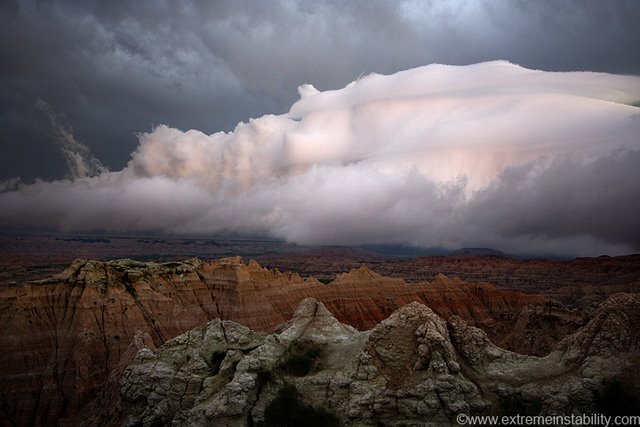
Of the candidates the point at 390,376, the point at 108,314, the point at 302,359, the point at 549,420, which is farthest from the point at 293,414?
the point at 108,314

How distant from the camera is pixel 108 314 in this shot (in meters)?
70.4

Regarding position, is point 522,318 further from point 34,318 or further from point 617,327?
point 34,318

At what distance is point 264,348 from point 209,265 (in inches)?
3011

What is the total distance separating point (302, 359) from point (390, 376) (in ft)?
21.6

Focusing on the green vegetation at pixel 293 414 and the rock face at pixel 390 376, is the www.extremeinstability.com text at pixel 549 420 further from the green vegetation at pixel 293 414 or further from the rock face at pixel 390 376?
the green vegetation at pixel 293 414

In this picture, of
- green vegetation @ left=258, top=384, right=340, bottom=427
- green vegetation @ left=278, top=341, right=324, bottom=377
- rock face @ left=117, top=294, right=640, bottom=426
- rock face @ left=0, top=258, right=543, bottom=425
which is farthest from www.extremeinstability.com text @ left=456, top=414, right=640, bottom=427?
rock face @ left=0, top=258, right=543, bottom=425

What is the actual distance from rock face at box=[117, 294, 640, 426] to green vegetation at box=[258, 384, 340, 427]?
107mm

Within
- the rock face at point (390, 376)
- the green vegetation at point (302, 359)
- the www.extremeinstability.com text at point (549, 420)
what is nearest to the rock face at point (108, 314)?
the rock face at point (390, 376)

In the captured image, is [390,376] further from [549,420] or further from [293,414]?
[549,420]

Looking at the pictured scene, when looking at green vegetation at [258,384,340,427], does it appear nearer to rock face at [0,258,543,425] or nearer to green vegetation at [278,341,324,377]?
green vegetation at [278,341,324,377]

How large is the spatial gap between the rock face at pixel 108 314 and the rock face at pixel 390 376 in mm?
25420

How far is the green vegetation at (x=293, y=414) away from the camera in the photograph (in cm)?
2636

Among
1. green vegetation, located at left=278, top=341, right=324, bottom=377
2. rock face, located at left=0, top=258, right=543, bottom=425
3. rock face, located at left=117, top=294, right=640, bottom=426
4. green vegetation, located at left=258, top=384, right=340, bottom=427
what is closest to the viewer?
rock face, located at left=117, top=294, right=640, bottom=426

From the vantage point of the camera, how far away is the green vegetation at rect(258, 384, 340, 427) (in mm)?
26359
